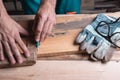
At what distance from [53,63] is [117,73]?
235mm

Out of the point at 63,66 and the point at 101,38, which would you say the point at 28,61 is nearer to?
the point at 63,66

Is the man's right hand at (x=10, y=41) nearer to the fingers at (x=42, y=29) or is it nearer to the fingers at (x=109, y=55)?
the fingers at (x=42, y=29)

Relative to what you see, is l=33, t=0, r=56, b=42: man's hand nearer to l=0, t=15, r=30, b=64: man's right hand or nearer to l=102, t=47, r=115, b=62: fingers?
l=0, t=15, r=30, b=64: man's right hand

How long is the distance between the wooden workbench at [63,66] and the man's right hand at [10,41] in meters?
0.05

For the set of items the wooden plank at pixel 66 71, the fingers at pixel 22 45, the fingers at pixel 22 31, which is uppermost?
the fingers at pixel 22 31

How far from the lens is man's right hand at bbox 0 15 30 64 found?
35.2 inches

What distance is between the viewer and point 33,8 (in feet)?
4.24

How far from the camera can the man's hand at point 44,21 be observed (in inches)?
37.0

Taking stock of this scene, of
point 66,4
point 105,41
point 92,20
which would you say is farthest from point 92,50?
point 66,4

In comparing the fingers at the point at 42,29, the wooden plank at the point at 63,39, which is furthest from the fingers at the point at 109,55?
the fingers at the point at 42,29

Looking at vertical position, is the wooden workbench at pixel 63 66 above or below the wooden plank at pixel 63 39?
below

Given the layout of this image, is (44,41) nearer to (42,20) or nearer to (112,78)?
(42,20)

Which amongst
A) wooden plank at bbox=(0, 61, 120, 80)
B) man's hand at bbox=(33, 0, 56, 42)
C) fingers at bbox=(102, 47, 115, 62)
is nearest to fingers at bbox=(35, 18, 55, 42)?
man's hand at bbox=(33, 0, 56, 42)

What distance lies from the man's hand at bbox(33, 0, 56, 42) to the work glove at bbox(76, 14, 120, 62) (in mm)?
128
